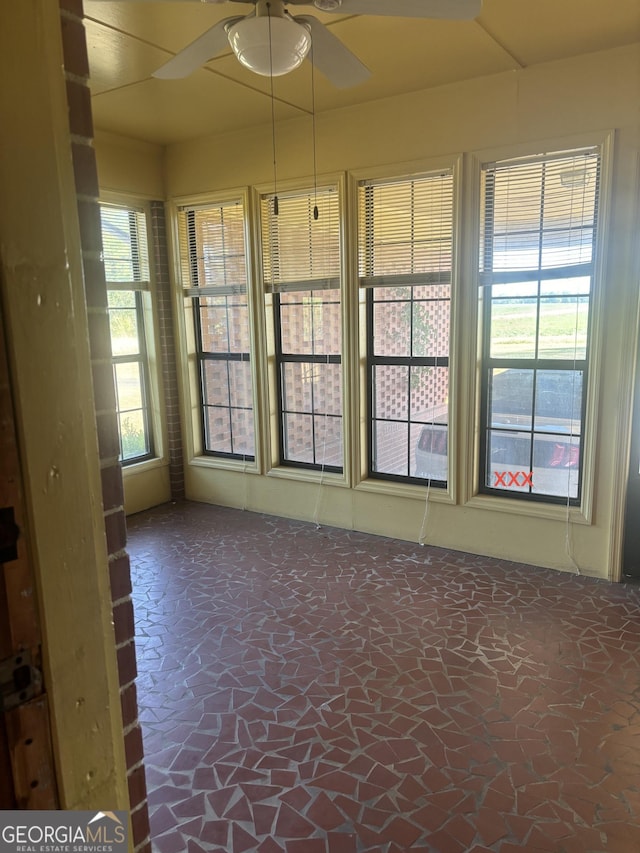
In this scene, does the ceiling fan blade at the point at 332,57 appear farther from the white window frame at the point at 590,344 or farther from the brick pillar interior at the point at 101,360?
the brick pillar interior at the point at 101,360

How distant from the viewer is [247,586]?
3.81 meters

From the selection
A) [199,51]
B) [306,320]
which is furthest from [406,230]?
[199,51]

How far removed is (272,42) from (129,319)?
3510 mm

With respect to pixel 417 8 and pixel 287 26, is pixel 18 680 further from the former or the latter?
pixel 417 8

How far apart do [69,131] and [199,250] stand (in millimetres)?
4400

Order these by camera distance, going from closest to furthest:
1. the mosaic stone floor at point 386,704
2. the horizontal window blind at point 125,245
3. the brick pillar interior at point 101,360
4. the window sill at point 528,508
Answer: the brick pillar interior at point 101,360
the mosaic stone floor at point 386,704
the window sill at point 528,508
the horizontal window blind at point 125,245

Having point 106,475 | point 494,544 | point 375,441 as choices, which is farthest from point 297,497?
point 106,475

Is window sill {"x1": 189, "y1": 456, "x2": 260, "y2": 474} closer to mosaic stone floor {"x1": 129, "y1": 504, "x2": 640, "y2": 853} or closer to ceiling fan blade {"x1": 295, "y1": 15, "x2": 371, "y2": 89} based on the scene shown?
mosaic stone floor {"x1": 129, "y1": 504, "x2": 640, "y2": 853}

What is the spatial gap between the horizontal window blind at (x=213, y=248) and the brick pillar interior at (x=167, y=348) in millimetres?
190

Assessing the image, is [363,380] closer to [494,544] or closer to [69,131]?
[494,544]

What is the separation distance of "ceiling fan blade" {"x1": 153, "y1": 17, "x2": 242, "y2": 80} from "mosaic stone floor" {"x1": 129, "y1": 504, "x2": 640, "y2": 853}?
2.83m

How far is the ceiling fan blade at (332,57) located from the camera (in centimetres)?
229

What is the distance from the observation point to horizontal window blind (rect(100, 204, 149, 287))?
4.95 metres

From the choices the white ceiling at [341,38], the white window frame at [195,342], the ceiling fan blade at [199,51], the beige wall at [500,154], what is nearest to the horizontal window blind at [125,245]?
the white window frame at [195,342]
